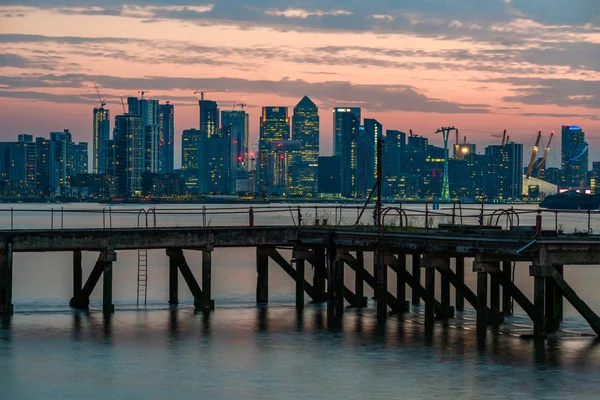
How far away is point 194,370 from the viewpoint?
1416 inches

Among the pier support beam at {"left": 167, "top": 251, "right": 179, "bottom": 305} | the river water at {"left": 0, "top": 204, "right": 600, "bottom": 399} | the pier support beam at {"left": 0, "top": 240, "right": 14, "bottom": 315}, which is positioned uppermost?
the pier support beam at {"left": 0, "top": 240, "right": 14, "bottom": 315}

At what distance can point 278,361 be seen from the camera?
3775 cm

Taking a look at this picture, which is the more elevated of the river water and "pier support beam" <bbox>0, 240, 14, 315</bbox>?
"pier support beam" <bbox>0, 240, 14, 315</bbox>

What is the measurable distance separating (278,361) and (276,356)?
40.8 inches

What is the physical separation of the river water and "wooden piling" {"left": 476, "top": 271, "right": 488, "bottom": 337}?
0.87 m

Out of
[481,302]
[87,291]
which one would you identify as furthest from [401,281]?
[87,291]

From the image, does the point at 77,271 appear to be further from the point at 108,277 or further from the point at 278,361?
the point at 278,361

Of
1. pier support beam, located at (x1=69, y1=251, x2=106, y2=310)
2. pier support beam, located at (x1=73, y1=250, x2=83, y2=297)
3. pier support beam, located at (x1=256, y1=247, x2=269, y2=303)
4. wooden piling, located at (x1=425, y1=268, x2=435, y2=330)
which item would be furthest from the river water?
pier support beam, located at (x1=73, y1=250, x2=83, y2=297)

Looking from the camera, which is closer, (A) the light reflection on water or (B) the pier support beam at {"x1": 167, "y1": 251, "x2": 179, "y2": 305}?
(A) the light reflection on water

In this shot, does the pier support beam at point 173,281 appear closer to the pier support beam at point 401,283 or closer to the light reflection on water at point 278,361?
the light reflection on water at point 278,361

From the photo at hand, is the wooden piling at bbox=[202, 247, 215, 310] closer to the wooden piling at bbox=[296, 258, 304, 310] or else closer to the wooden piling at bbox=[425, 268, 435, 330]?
the wooden piling at bbox=[296, 258, 304, 310]

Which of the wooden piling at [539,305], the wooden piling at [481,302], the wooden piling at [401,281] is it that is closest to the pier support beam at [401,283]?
the wooden piling at [401,281]

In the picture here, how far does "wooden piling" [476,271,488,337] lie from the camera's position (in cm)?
4057

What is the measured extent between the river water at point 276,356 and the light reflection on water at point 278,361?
0.04 metres
